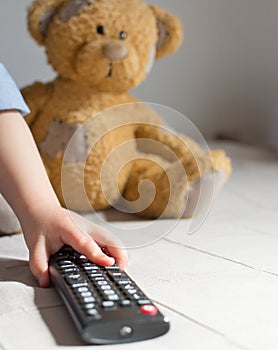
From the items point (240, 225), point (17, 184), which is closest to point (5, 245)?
point (17, 184)

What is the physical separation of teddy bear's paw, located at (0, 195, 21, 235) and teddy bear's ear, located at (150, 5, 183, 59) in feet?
1.53

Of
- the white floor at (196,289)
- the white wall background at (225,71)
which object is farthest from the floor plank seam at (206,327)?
the white wall background at (225,71)

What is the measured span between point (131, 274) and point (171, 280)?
5cm

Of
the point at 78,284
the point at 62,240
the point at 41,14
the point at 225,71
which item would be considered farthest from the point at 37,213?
the point at 225,71

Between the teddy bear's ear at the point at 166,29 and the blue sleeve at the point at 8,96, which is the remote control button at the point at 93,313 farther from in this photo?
the teddy bear's ear at the point at 166,29

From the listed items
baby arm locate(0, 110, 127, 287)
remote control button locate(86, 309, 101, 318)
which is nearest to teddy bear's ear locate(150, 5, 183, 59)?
baby arm locate(0, 110, 127, 287)

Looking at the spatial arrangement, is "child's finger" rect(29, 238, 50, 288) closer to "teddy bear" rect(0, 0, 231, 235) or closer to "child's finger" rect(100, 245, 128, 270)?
"child's finger" rect(100, 245, 128, 270)

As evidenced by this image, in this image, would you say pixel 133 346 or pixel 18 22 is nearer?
pixel 133 346

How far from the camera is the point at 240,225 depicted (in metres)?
0.95

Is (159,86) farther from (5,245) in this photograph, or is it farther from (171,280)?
(171,280)

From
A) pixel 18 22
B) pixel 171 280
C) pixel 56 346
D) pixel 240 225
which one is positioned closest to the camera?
pixel 56 346

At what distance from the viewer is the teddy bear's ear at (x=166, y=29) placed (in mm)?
1159

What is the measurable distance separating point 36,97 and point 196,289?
1.84ft

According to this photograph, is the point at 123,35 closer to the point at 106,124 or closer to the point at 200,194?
the point at 106,124
